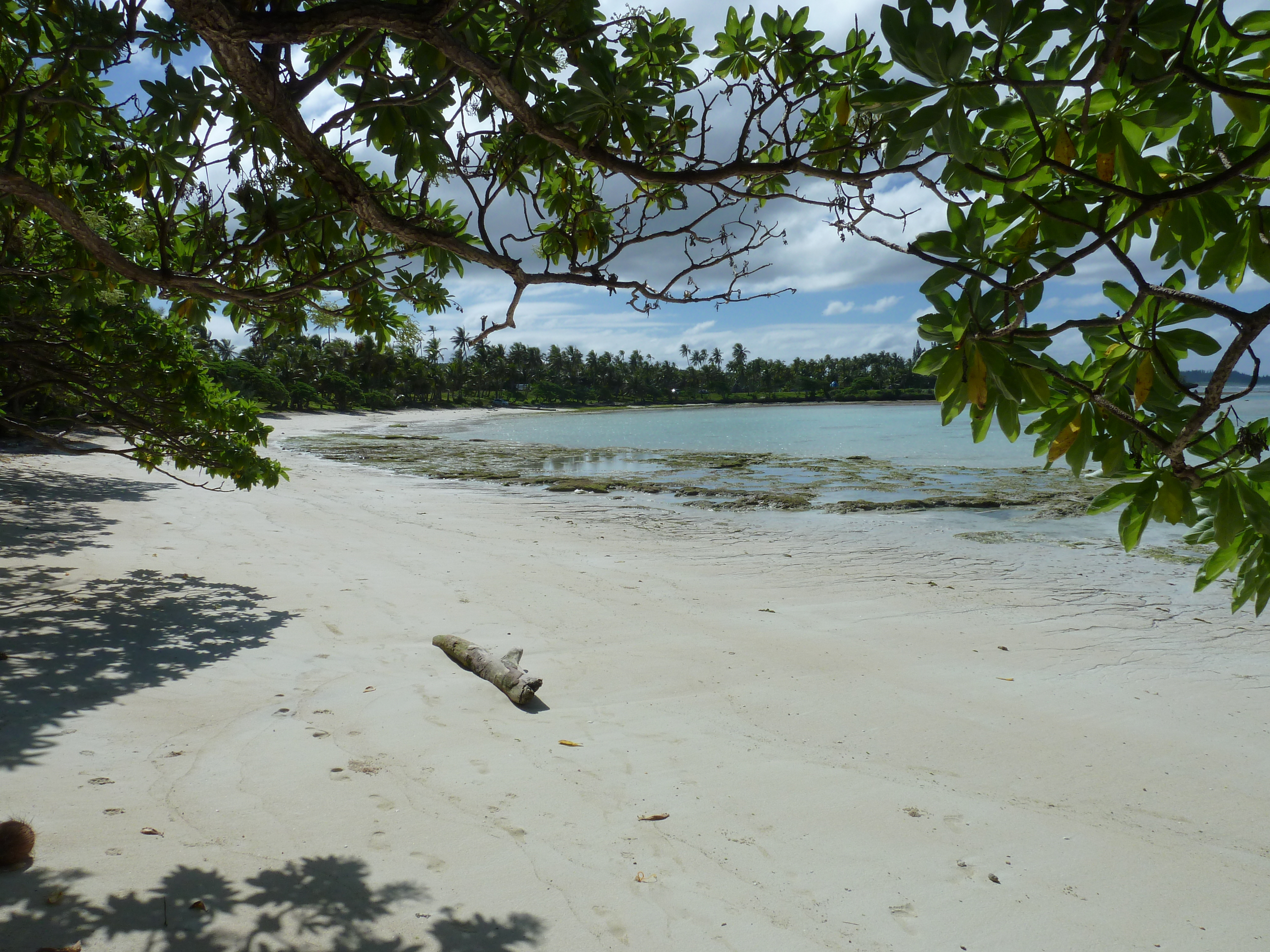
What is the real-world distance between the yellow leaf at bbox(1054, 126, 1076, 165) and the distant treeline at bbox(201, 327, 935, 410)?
3957 centimetres

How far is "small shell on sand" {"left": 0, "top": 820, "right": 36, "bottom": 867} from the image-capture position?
8.07ft

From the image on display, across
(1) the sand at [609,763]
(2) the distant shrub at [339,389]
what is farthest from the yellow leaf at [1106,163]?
(2) the distant shrub at [339,389]

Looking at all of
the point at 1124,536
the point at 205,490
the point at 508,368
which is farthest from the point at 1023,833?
the point at 508,368

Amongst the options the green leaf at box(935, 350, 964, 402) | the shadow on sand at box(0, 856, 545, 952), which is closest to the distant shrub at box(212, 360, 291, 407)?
the shadow on sand at box(0, 856, 545, 952)

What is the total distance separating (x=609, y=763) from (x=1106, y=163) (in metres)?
3.32

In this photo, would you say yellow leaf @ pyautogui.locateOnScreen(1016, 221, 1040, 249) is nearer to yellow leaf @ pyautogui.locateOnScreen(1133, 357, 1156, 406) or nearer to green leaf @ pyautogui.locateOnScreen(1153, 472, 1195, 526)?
yellow leaf @ pyautogui.locateOnScreen(1133, 357, 1156, 406)

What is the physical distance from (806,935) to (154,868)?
2342 mm

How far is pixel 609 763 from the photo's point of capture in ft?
12.5

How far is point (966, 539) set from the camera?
458 inches

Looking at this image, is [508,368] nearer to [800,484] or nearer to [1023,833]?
[800,484]

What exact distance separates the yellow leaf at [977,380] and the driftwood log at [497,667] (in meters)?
3.63

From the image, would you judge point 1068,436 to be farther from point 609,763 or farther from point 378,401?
point 378,401

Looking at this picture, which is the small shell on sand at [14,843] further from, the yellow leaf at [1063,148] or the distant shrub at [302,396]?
the distant shrub at [302,396]

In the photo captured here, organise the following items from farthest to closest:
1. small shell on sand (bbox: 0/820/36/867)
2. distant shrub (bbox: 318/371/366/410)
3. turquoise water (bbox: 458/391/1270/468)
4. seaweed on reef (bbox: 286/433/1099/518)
→ distant shrub (bbox: 318/371/366/410), turquoise water (bbox: 458/391/1270/468), seaweed on reef (bbox: 286/433/1099/518), small shell on sand (bbox: 0/820/36/867)
